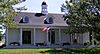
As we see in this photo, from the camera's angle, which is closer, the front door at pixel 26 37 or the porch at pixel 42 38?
the porch at pixel 42 38

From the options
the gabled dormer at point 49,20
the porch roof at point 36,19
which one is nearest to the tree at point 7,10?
the porch roof at point 36,19

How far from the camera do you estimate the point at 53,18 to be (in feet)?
148

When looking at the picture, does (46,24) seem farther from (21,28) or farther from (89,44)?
(89,44)

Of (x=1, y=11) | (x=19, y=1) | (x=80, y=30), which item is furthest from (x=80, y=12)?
(x=1, y=11)

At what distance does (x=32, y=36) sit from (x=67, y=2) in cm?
1110

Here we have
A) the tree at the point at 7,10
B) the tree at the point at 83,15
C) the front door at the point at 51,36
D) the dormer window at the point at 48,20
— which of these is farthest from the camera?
the dormer window at the point at 48,20

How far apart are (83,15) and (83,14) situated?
0.15 meters

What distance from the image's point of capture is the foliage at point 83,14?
28.1m

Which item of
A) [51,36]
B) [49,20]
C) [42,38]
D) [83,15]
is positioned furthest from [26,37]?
[83,15]

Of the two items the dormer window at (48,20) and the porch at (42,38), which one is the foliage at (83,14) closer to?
the porch at (42,38)

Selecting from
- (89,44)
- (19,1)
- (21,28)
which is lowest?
(89,44)

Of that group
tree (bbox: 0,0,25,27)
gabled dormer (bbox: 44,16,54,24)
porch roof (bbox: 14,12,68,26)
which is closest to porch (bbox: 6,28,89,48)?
porch roof (bbox: 14,12,68,26)

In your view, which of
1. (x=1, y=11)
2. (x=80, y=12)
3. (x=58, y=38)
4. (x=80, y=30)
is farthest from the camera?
(x=58, y=38)

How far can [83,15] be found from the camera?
98.2ft
